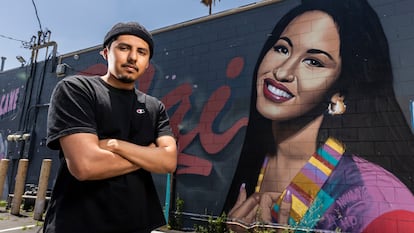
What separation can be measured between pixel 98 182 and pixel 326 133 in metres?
4.70

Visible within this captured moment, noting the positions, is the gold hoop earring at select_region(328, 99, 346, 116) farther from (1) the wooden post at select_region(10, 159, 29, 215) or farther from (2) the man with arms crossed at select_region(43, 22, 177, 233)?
(1) the wooden post at select_region(10, 159, 29, 215)

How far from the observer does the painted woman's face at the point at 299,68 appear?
535cm

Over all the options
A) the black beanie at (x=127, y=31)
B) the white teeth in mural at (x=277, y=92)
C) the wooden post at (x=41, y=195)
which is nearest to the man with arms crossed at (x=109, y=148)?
the black beanie at (x=127, y=31)

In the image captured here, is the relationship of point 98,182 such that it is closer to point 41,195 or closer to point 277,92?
point 277,92

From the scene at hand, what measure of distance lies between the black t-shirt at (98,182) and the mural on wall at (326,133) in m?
4.29

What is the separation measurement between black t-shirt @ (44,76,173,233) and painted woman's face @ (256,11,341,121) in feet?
15.0

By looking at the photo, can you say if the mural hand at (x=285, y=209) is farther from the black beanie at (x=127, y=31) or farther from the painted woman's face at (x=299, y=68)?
the black beanie at (x=127, y=31)

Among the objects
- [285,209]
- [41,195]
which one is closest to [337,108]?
[285,209]

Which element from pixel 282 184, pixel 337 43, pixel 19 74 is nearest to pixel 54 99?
pixel 282 184

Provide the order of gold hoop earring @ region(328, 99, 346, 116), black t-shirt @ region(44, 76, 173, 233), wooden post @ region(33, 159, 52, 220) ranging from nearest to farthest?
1. black t-shirt @ region(44, 76, 173, 233)
2. gold hoop earring @ region(328, 99, 346, 116)
3. wooden post @ region(33, 159, 52, 220)

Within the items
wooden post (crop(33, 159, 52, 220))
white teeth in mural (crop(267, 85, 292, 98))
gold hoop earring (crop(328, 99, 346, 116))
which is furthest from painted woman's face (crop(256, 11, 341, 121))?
wooden post (crop(33, 159, 52, 220))

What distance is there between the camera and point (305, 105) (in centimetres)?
543

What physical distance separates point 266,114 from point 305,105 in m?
0.76

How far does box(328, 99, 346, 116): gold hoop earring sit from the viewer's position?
201 inches
